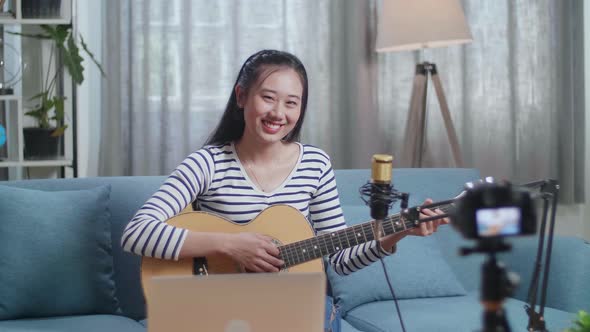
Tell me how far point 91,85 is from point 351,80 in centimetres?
110

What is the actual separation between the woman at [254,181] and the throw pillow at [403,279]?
0.33 meters

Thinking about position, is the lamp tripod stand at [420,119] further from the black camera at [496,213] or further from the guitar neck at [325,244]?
the black camera at [496,213]

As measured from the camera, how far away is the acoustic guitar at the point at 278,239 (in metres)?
1.81

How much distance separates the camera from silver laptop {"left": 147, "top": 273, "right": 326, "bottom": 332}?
1.04 meters

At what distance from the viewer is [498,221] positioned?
0.64 meters

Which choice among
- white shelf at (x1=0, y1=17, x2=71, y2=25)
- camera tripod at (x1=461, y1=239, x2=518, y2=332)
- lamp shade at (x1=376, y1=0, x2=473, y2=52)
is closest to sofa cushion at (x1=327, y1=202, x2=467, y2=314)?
lamp shade at (x1=376, y1=0, x2=473, y2=52)

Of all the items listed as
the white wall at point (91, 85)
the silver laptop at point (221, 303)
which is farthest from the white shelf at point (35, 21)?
the silver laptop at point (221, 303)

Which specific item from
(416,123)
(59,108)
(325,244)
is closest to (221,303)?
(325,244)

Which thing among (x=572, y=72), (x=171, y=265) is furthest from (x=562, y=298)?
(x=572, y=72)

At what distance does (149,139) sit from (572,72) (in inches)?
76.0

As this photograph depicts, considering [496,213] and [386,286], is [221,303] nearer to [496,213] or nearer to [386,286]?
[496,213]

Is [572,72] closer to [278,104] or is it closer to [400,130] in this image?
[400,130]

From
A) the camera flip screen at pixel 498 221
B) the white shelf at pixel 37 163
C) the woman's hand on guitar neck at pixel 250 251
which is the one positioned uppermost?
the camera flip screen at pixel 498 221

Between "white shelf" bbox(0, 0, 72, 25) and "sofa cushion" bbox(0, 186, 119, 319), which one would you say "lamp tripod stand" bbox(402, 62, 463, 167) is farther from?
"sofa cushion" bbox(0, 186, 119, 319)
